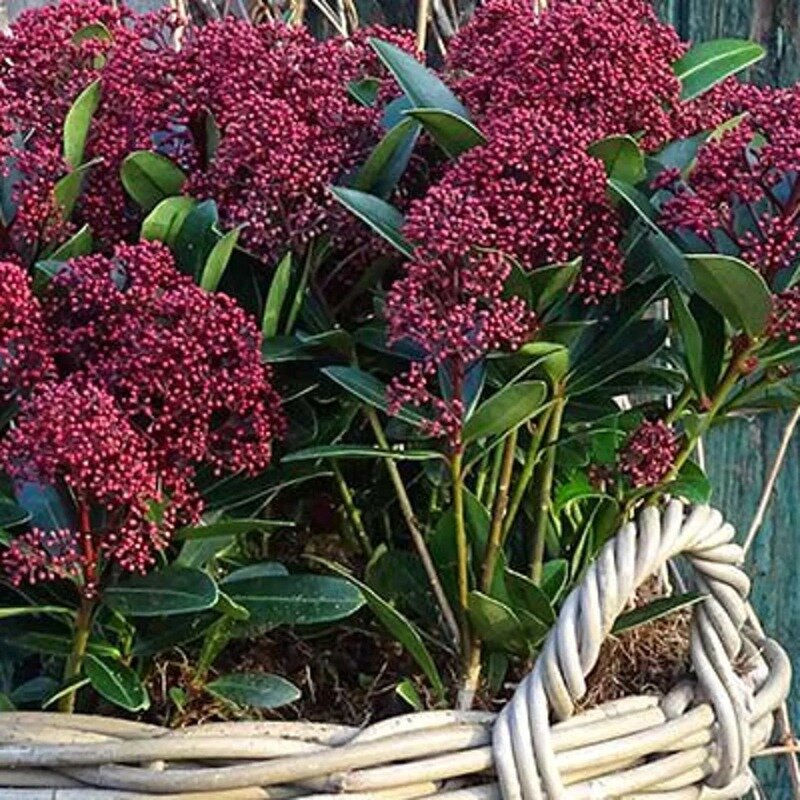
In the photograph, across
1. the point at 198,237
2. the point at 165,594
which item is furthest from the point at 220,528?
the point at 198,237

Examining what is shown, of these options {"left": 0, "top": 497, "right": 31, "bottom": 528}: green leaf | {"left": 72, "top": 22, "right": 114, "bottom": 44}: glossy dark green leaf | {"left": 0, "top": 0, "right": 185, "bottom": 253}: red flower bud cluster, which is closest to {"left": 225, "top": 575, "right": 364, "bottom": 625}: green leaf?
{"left": 0, "top": 497, "right": 31, "bottom": 528}: green leaf

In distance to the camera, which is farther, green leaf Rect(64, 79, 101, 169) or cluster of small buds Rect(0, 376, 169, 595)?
green leaf Rect(64, 79, 101, 169)

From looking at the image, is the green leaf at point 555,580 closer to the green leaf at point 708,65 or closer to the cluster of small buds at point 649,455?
the cluster of small buds at point 649,455

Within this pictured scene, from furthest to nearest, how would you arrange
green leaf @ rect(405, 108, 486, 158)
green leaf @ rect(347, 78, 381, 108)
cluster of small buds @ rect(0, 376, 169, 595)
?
green leaf @ rect(347, 78, 381, 108)
green leaf @ rect(405, 108, 486, 158)
cluster of small buds @ rect(0, 376, 169, 595)

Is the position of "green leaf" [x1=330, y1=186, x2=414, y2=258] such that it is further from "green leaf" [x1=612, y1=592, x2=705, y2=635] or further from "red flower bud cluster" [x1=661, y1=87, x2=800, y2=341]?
"green leaf" [x1=612, y1=592, x2=705, y2=635]

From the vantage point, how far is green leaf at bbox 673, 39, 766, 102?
901 mm

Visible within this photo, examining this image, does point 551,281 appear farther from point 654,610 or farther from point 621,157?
point 654,610

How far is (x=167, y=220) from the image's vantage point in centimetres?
80

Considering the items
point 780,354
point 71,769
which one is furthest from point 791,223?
point 71,769

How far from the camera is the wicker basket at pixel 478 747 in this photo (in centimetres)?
73

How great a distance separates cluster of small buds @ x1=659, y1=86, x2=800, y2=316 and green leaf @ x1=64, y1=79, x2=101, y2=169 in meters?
0.31

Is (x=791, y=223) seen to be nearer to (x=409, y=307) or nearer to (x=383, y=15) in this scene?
(x=409, y=307)

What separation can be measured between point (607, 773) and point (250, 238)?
327 mm

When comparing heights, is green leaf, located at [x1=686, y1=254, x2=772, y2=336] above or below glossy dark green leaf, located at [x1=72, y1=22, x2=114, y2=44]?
below
